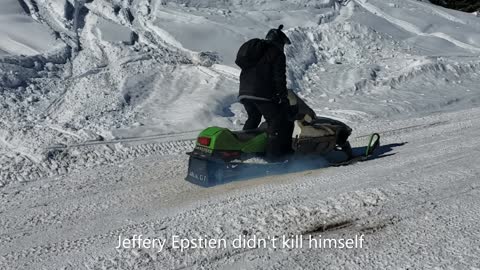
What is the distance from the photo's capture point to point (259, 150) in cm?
652

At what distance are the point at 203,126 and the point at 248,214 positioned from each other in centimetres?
397

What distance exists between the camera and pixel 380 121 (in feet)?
32.6

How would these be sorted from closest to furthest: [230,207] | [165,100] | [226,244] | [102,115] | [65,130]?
Answer: [226,244]
[230,207]
[65,130]
[102,115]
[165,100]

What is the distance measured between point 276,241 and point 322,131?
112 inches

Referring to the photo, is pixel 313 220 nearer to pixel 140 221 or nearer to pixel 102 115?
pixel 140 221

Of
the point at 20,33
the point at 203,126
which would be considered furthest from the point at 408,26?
the point at 20,33

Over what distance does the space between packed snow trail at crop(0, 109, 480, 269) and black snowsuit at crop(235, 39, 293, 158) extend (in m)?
0.48

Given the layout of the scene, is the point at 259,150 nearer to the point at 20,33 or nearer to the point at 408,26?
the point at 20,33

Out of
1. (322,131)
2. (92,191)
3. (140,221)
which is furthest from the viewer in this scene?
(322,131)

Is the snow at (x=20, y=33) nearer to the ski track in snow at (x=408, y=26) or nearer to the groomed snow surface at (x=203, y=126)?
the groomed snow surface at (x=203, y=126)

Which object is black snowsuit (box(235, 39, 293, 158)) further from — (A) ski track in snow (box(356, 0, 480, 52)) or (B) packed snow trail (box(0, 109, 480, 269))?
(A) ski track in snow (box(356, 0, 480, 52))

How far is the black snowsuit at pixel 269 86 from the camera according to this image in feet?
20.4

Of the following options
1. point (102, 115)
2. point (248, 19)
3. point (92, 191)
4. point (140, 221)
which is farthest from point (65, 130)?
point (248, 19)

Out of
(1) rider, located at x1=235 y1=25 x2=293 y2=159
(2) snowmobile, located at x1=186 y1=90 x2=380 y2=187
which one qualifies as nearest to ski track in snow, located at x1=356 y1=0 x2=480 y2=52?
(2) snowmobile, located at x1=186 y1=90 x2=380 y2=187
